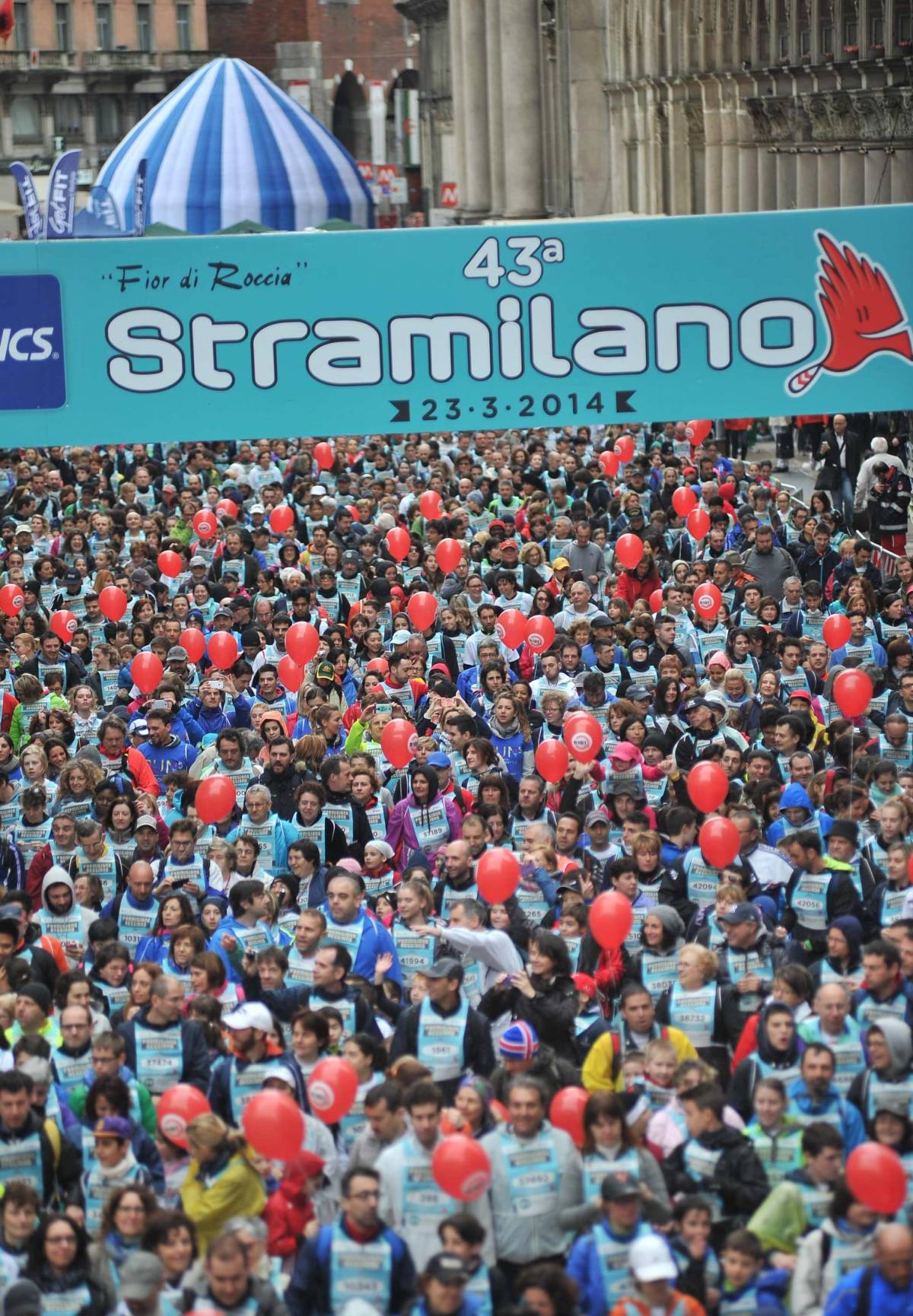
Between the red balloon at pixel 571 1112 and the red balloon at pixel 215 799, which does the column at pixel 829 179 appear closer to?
the red balloon at pixel 215 799

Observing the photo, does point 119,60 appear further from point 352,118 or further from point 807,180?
point 807,180

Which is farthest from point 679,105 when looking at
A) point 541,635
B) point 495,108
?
point 541,635

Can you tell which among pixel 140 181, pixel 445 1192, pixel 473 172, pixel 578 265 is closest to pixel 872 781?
pixel 578 265

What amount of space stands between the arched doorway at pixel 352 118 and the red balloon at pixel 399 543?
8734cm

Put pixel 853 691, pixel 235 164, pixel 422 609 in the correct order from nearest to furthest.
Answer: pixel 853 691, pixel 422 609, pixel 235 164

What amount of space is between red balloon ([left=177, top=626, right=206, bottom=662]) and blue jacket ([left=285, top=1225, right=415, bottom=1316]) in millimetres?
9043

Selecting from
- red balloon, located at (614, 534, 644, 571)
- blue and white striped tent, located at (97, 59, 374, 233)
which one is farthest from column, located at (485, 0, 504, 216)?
red balloon, located at (614, 534, 644, 571)

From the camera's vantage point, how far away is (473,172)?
64625mm

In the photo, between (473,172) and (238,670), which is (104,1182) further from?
(473,172)

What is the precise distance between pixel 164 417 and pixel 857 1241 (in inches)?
253

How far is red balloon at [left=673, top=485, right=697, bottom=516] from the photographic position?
2216 cm

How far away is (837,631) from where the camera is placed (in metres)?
16.5

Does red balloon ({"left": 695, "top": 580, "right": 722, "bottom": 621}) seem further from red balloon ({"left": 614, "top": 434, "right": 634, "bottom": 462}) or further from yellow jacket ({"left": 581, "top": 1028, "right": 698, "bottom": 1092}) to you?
red balloon ({"left": 614, "top": 434, "right": 634, "bottom": 462})

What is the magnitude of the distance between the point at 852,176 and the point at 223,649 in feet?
69.8
